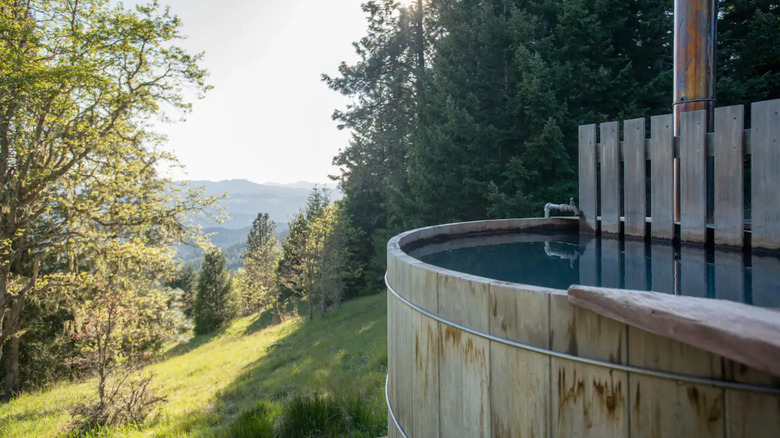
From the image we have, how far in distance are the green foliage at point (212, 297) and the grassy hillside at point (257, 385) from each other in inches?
503

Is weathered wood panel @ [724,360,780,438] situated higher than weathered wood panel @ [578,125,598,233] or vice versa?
weathered wood panel @ [578,125,598,233]

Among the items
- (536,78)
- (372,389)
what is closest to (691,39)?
(372,389)

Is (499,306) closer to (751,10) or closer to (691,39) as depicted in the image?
(691,39)

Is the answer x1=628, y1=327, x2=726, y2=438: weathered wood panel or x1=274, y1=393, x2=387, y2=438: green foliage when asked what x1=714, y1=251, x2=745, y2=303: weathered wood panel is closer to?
x1=628, y1=327, x2=726, y2=438: weathered wood panel

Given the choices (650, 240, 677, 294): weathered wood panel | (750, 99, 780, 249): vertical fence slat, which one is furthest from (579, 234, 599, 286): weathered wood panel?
(750, 99, 780, 249): vertical fence slat

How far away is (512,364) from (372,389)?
5.08m

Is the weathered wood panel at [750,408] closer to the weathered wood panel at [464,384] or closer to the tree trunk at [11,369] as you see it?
the weathered wood panel at [464,384]

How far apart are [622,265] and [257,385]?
8429mm

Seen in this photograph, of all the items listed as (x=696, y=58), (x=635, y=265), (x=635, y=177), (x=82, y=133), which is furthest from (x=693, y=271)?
(x=82, y=133)

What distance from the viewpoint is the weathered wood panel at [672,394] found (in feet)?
3.54

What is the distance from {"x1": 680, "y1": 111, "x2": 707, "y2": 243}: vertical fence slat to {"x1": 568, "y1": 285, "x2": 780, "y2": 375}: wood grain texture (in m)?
2.15

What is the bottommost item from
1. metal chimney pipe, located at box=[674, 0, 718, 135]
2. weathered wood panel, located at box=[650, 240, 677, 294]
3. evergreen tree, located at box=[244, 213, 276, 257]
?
evergreen tree, located at box=[244, 213, 276, 257]

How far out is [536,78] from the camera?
9031 mm

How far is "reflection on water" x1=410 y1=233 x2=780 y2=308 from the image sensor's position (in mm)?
2080
